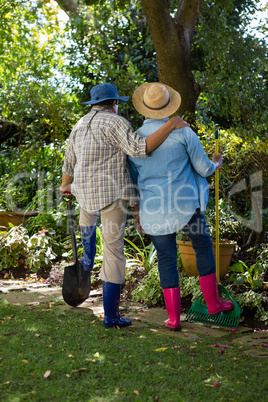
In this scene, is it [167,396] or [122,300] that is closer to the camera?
[167,396]

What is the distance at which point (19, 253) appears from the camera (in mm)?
5570

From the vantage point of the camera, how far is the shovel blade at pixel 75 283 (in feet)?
11.8

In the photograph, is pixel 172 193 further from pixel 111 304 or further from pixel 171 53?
pixel 171 53

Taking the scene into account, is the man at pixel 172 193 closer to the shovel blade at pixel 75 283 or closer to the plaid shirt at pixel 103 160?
the plaid shirt at pixel 103 160

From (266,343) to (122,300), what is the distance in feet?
5.26

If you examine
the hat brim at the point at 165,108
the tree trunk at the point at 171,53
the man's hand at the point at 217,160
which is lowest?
the man's hand at the point at 217,160

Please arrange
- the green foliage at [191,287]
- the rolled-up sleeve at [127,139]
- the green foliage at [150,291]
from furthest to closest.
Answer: the green foliage at [150,291] < the green foliage at [191,287] < the rolled-up sleeve at [127,139]

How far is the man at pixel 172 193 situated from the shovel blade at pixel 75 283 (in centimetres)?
74

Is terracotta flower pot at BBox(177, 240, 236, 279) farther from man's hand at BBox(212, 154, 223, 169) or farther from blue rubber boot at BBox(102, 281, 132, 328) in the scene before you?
blue rubber boot at BBox(102, 281, 132, 328)

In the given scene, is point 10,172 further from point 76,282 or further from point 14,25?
point 76,282

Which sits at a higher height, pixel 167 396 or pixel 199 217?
pixel 199 217

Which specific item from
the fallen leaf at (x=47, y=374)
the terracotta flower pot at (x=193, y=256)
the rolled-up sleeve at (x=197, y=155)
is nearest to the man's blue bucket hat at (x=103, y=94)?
the rolled-up sleeve at (x=197, y=155)

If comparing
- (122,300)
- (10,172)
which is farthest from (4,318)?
(10,172)

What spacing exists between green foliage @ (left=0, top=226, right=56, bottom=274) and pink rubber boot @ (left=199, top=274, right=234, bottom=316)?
2.56 m
